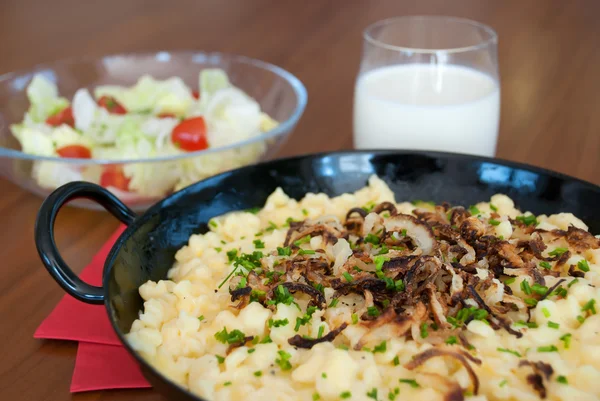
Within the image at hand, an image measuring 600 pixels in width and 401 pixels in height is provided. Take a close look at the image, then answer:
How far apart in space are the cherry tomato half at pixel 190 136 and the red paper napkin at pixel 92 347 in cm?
83

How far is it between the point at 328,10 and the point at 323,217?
2813mm

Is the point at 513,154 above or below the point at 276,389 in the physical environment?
below

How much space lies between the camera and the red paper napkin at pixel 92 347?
1.72 m

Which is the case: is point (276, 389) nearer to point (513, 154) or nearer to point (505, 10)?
point (513, 154)

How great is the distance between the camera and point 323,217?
2.06 m

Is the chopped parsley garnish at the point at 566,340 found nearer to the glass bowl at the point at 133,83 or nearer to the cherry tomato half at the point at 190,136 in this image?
the glass bowl at the point at 133,83

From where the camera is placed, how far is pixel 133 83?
330 centimetres

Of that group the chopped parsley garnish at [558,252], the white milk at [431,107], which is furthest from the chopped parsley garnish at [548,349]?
the white milk at [431,107]

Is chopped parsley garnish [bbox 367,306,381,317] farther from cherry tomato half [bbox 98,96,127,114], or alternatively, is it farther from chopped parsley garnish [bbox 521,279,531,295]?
cherry tomato half [bbox 98,96,127,114]

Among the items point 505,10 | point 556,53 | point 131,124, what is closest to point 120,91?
point 131,124

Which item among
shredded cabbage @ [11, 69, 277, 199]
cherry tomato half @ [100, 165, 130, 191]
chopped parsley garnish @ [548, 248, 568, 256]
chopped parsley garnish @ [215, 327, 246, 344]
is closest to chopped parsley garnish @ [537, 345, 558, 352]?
chopped parsley garnish @ [548, 248, 568, 256]

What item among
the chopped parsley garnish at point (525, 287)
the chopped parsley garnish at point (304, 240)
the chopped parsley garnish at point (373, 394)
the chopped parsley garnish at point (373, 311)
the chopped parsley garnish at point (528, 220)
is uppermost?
the chopped parsley garnish at point (373, 311)

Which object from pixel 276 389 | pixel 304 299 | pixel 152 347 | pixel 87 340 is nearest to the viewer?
pixel 276 389

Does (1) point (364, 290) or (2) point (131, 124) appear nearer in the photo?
(1) point (364, 290)
